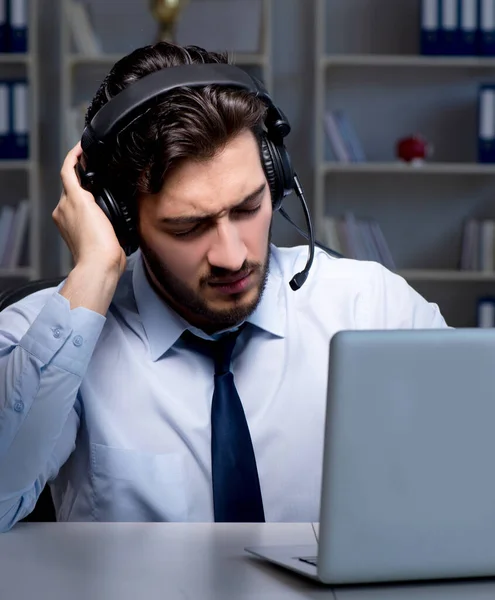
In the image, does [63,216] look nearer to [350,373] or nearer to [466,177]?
[350,373]

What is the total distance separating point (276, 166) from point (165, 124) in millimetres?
186

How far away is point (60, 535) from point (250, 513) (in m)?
0.30

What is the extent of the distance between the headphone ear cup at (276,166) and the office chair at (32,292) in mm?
405

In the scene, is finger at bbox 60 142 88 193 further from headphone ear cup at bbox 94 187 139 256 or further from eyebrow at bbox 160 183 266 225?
eyebrow at bbox 160 183 266 225

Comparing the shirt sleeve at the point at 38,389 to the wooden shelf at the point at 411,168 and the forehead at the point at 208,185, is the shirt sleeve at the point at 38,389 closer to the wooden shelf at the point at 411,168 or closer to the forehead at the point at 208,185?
the forehead at the point at 208,185

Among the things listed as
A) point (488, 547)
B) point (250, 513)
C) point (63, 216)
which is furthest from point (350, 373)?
point (63, 216)

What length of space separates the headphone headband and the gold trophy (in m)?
2.25

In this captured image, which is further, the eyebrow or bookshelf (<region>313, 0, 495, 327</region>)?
bookshelf (<region>313, 0, 495, 327</region>)

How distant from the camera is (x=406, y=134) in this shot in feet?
12.0

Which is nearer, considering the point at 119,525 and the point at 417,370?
the point at 417,370

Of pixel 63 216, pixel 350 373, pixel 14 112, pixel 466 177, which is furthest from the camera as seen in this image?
pixel 466 177

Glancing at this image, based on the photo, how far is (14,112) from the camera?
3.35 meters

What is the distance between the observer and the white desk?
2.49ft

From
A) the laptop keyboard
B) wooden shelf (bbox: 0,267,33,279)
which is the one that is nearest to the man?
the laptop keyboard
